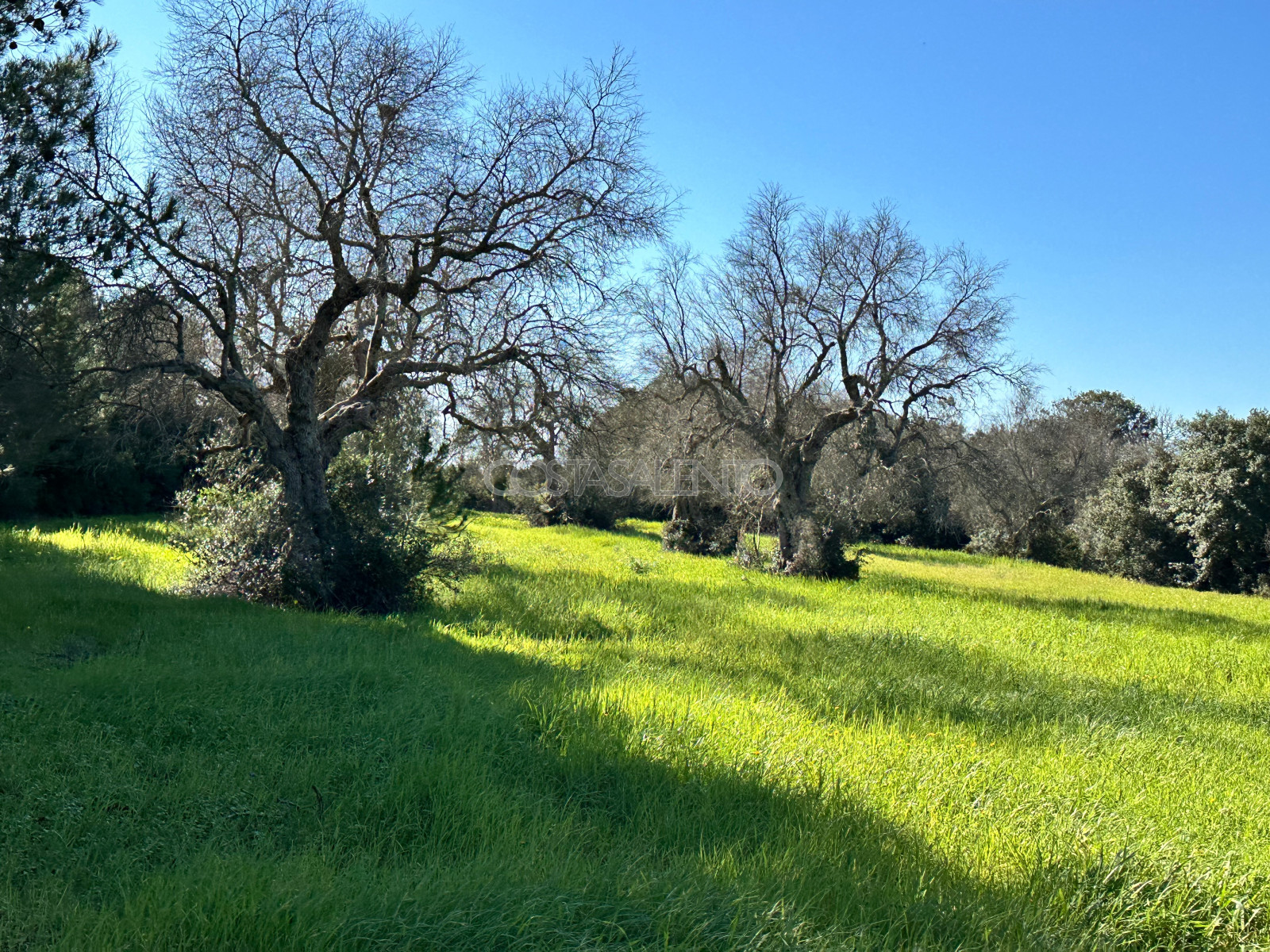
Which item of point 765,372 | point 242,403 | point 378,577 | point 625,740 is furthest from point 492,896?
point 765,372

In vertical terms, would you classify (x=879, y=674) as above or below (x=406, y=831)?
above

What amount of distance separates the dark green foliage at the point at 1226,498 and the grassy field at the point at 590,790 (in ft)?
55.9

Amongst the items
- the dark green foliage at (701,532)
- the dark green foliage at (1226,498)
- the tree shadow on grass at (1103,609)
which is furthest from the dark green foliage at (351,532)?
the dark green foliage at (1226,498)

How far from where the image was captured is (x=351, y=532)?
11.6 meters

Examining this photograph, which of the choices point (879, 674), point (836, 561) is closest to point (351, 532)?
point (879, 674)

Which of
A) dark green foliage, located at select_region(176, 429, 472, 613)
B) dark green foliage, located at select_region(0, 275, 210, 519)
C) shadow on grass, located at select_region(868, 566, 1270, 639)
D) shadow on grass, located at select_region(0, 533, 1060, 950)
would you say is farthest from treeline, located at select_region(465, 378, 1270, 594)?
shadow on grass, located at select_region(0, 533, 1060, 950)

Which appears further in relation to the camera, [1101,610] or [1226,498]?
[1226,498]

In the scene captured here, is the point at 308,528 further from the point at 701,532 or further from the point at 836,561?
the point at 701,532

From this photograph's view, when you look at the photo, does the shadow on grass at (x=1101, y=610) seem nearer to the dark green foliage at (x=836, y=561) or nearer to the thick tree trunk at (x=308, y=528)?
the dark green foliage at (x=836, y=561)

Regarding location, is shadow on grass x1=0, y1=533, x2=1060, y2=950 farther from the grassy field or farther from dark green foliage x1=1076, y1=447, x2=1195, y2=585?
dark green foliage x1=1076, y1=447, x2=1195, y2=585

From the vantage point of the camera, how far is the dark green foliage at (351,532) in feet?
36.5

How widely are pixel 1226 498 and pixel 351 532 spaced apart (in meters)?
25.1

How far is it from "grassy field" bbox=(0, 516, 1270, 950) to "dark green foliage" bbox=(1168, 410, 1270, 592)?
1702cm

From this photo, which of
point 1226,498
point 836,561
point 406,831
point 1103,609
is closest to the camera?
point 406,831
